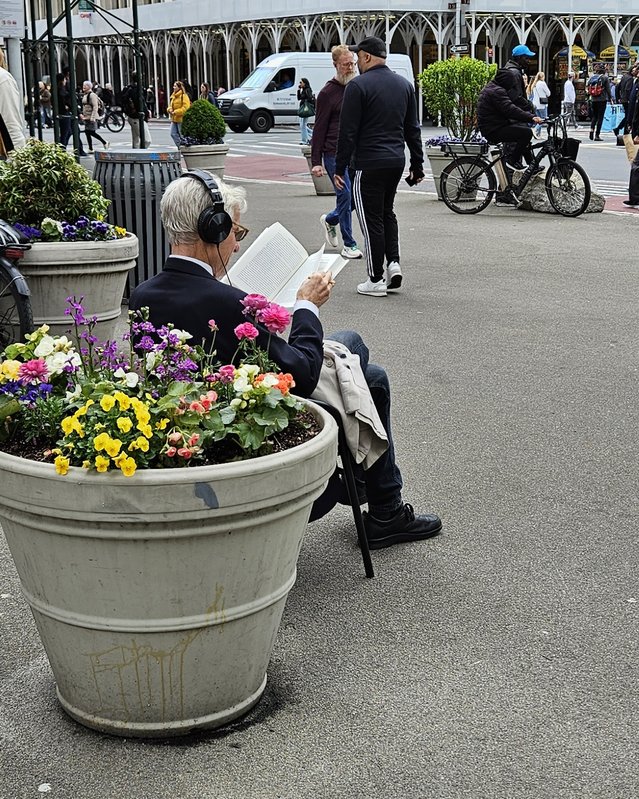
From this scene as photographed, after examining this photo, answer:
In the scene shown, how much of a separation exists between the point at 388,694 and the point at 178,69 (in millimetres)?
61606

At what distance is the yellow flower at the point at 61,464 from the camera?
2703mm

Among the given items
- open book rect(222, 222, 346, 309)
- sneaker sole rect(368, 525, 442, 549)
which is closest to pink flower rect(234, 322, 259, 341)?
open book rect(222, 222, 346, 309)

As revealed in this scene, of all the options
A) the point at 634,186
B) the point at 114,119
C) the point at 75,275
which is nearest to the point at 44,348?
the point at 75,275

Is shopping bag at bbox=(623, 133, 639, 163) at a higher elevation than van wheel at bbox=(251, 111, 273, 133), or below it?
higher

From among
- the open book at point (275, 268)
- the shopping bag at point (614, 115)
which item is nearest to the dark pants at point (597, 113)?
the shopping bag at point (614, 115)

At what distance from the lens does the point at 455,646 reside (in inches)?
144

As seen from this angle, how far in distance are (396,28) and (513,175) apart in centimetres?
3184

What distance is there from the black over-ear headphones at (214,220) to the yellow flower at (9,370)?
2.90 feet

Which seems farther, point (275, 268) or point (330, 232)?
point (330, 232)

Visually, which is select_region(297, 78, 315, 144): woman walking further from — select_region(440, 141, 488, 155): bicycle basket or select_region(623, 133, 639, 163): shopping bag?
select_region(623, 133, 639, 163): shopping bag

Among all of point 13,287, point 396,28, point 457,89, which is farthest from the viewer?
point 396,28

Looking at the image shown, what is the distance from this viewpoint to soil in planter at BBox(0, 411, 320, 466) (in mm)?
2922

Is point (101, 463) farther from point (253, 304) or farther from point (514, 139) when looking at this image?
point (514, 139)

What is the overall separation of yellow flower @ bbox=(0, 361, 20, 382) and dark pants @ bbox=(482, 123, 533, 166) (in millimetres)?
12063
